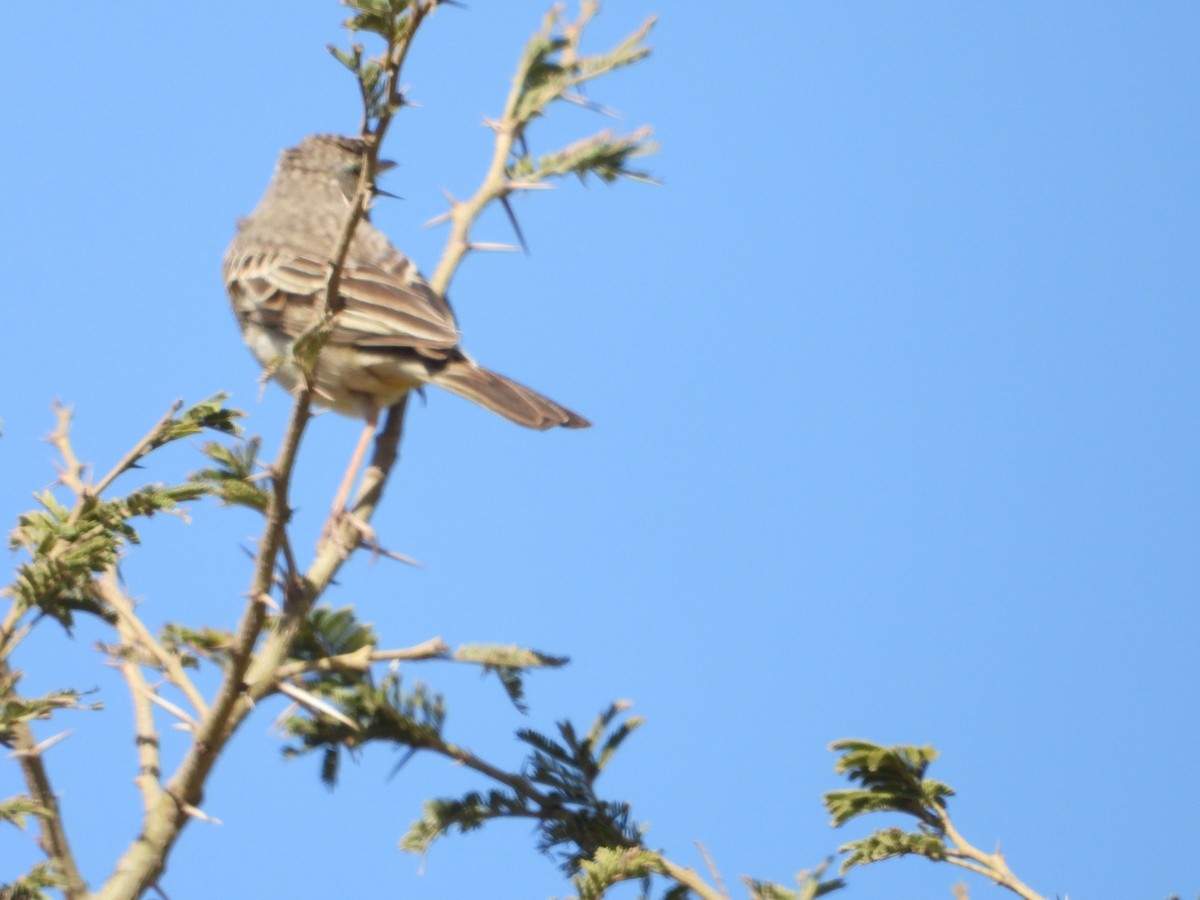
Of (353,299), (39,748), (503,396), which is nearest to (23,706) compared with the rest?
(39,748)

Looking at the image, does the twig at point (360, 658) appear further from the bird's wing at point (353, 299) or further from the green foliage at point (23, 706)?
the bird's wing at point (353, 299)

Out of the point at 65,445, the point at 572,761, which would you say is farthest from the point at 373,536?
the point at 572,761

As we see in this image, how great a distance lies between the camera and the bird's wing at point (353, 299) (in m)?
6.25

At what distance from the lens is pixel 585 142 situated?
504cm

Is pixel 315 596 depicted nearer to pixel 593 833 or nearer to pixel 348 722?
pixel 348 722

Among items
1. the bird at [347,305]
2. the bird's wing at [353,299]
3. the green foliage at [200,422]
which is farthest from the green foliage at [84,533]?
the bird's wing at [353,299]

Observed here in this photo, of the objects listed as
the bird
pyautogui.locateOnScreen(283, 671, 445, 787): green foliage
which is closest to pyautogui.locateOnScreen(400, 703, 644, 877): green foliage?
pyautogui.locateOnScreen(283, 671, 445, 787): green foliage

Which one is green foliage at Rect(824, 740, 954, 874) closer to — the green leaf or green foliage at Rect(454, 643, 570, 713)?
green foliage at Rect(454, 643, 570, 713)

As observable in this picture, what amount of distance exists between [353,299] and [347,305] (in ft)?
0.41

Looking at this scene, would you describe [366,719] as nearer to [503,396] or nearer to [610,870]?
[610,870]

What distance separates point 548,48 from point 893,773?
10.3 feet

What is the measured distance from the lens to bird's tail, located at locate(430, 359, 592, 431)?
18.7 ft

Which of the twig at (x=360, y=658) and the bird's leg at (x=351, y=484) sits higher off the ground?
the bird's leg at (x=351, y=484)

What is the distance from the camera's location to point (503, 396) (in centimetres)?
586
